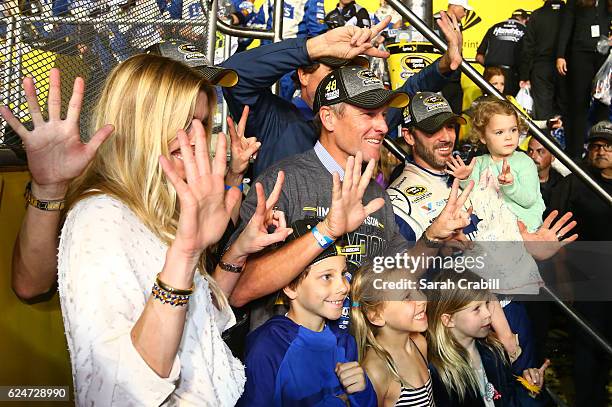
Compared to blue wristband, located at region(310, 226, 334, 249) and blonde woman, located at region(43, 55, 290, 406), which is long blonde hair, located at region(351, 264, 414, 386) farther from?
blonde woman, located at region(43, 55, 290, 406)

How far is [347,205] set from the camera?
99.9 inches

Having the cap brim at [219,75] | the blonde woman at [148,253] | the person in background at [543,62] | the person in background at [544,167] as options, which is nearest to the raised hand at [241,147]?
the cap brim at [219,75]

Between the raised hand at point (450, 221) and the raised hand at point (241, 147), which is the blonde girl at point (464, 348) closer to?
the raised hand at point (450, 221)

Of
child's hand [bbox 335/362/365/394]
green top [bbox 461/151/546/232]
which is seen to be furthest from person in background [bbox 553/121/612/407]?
child's hand [bbox 335/362/365/394]

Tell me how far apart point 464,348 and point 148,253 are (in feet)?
6.55

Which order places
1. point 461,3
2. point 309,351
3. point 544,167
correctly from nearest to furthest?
point 309,351
point 544,167
point 461,3

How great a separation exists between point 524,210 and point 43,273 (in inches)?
106

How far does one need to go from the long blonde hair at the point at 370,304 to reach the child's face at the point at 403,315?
23mm

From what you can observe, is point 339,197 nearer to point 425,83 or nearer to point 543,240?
point 543,240

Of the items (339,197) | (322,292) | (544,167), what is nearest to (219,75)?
(339,197)

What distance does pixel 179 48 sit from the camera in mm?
3172

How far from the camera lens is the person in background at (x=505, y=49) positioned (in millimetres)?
6508

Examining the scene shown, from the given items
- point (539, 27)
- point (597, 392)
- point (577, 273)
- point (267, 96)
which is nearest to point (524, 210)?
point (577, 273)

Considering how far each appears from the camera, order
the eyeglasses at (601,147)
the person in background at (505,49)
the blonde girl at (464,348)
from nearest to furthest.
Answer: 1. the blonde girl at (464,348)
2. the eyeglasses at (601,147)
3. the person in background at (505,49)
